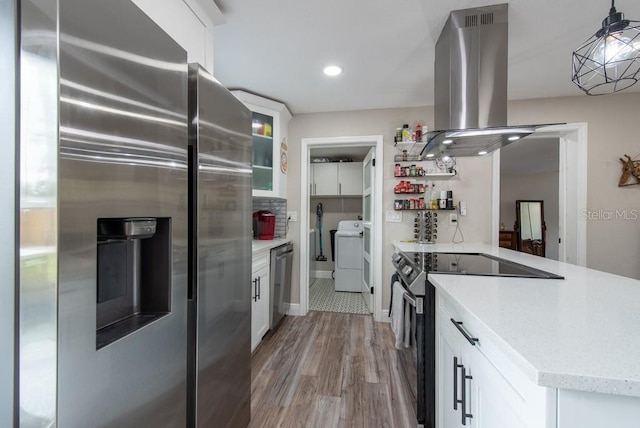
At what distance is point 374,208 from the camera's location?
3.02 metres

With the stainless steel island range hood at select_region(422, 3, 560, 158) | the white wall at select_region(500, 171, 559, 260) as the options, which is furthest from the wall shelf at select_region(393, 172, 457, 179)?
the white wall at select_region(500, 171, 559, 260)

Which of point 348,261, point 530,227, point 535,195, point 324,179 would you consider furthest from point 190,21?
point 535,195

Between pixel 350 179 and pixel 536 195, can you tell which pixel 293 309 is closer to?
pixel 350 179

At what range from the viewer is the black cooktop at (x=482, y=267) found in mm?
1305

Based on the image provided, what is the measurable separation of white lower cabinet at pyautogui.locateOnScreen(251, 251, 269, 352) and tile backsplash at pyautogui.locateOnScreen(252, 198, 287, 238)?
2.27 feet

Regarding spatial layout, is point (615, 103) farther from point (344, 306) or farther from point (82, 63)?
point (82, 63)

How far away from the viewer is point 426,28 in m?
1.72

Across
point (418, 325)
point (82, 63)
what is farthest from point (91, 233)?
point (418, 325)

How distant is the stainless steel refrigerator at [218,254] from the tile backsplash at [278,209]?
5.64ft

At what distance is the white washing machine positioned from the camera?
13.3ft

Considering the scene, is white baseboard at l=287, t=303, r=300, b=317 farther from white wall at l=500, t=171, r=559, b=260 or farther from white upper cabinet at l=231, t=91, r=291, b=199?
white wall at l=500, t=171, r=559, b=260

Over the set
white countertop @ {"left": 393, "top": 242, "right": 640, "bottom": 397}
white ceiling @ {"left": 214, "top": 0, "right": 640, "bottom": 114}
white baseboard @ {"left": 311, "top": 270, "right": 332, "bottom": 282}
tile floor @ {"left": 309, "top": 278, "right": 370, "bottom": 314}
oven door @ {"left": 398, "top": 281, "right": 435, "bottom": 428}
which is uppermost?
white ceiling @ {"left": 214, "top": 0, "right": 640, "bottom": 114}

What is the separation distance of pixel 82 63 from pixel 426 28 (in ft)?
6.07

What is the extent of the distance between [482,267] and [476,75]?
1149 mm
